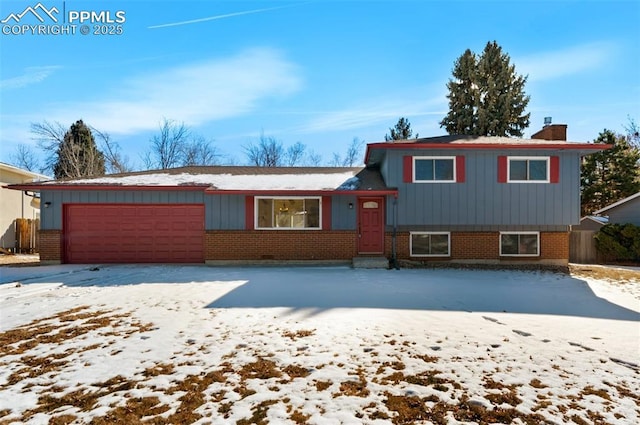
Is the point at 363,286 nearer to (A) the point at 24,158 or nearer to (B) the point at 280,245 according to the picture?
(B) the point at 280,245

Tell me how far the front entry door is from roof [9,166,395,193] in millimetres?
645

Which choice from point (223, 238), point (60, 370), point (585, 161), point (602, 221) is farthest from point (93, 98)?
point (585, 161)

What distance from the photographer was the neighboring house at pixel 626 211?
54.9ft

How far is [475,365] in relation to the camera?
3723 millimetres

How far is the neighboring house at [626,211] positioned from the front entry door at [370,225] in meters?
15.0

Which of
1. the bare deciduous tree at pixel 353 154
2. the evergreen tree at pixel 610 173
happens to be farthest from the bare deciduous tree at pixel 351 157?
the evergreen tree at pixel 610 173

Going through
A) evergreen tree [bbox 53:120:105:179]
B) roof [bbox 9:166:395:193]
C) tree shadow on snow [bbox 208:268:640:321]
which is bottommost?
tree shadow on snow [bbox 208:268:640:321]

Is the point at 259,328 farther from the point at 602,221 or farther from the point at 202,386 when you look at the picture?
the point at 602,221

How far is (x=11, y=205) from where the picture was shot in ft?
53.3

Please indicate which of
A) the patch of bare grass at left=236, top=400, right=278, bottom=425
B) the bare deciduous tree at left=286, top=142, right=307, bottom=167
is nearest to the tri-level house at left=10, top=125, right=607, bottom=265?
the patch of bare grass at left=236, top=400, right=278, bottom=425

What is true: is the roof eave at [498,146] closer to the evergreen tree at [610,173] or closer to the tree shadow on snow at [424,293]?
the tree shadow on snow at [424,293]

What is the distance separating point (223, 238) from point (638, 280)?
44.0 feet

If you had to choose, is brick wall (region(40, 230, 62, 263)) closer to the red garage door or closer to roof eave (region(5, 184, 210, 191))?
the red garage door

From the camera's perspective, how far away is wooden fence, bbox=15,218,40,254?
1633 centimetres
